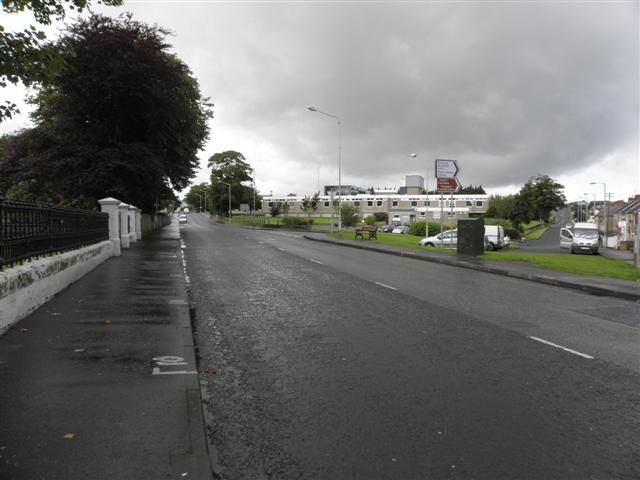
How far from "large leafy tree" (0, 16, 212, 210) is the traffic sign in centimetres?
1679

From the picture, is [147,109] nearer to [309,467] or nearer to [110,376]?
[110,376]

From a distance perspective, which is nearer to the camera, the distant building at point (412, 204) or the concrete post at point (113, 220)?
the concrete post at point (113, 220)

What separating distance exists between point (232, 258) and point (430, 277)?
882cm

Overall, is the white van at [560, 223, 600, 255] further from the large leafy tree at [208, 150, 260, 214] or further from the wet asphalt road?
the large leafy tree at [208, 150, 260, 214]

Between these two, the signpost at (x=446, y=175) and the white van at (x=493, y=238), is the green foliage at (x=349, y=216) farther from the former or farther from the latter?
the signpost at (x=446, y=175)

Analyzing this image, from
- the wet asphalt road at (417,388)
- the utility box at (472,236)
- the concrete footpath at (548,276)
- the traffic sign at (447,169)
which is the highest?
the traffic sign at (447,169)

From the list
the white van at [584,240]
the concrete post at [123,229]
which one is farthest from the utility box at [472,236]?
the white van at [584,240]

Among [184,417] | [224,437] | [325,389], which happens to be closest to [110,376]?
[184,417]

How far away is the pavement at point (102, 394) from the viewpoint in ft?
11.3

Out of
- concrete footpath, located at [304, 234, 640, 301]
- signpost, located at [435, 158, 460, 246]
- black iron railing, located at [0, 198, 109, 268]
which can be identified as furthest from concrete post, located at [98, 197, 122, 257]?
signpost, located at [435, 158, 460, 246]

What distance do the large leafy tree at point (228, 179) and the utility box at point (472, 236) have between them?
89.8 m

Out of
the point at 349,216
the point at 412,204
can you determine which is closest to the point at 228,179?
the point at 412,204

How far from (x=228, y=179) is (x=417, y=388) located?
4320 inches

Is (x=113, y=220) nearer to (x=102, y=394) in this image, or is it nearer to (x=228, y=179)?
(x=102, y=394)
